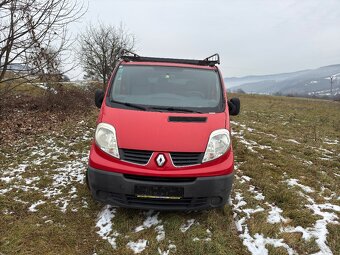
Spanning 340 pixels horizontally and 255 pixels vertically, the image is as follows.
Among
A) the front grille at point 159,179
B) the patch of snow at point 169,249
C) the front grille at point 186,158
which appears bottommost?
the patch of snow at point 169,249

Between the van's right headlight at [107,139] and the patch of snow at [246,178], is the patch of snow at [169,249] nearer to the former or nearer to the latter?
the van's right headlight at [107,139]

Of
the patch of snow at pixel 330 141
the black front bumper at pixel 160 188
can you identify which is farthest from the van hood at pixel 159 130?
the patch of snow at pixel 330 141

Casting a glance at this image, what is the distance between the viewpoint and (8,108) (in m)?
12.4

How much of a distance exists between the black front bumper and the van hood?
374mm

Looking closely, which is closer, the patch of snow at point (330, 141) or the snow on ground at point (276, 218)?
the snow on ground at point (276, 218)

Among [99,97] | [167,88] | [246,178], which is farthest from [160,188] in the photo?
[246,178]

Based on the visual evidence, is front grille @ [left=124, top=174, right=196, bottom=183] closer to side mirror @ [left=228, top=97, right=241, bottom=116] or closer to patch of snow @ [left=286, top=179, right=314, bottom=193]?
side mirror @ [left=228, top=97, right=241, bottom=116]

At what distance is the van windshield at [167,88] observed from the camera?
4.46 metres

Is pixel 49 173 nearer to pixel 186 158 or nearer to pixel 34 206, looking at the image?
pixel 34 206

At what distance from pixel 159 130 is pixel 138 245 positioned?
1.41 metres

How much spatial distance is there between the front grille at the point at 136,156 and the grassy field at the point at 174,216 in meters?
0.94

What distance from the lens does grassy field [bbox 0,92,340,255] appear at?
11.9 feet

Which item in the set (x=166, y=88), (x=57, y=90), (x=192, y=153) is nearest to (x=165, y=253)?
(x=192, y=153)

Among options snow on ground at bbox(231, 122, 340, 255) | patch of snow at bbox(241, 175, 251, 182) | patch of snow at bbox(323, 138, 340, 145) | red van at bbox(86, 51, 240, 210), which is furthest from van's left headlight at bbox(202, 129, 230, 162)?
patch of snow at bbox(323, 138, 340, 145)
